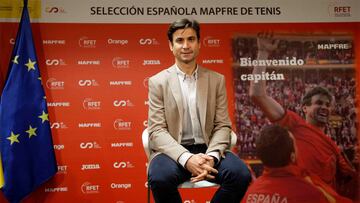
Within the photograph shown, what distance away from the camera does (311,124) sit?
4172 millimetres

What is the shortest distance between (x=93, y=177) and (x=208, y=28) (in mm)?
1941

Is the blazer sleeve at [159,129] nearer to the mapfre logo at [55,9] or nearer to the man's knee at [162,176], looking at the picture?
the man's knee at [162,176]

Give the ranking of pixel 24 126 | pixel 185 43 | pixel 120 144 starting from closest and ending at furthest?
pixel 185 43 < pixel 24 126 < pixel 120 144

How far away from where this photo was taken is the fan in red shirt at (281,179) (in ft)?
13.3

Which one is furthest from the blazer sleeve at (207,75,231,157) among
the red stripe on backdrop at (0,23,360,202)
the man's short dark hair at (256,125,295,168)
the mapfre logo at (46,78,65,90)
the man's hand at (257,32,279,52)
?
the mapfre logo at (46,78,65,90)

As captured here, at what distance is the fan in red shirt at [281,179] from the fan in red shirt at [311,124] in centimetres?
11

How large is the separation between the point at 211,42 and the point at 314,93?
4.04ft

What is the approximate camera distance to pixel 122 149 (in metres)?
4.01

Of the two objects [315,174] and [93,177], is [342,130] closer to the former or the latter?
[315,174]

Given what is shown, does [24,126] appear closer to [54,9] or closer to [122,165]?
[122,165]

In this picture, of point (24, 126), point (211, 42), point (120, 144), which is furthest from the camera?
point (211, 42)

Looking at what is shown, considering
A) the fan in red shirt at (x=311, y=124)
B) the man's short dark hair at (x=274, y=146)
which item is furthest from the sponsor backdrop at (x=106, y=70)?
the man's short dark hair at (x=274, y=146)

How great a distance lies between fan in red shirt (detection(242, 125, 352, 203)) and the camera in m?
4.07

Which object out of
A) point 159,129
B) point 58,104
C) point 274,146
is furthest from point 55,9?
point 274,146
